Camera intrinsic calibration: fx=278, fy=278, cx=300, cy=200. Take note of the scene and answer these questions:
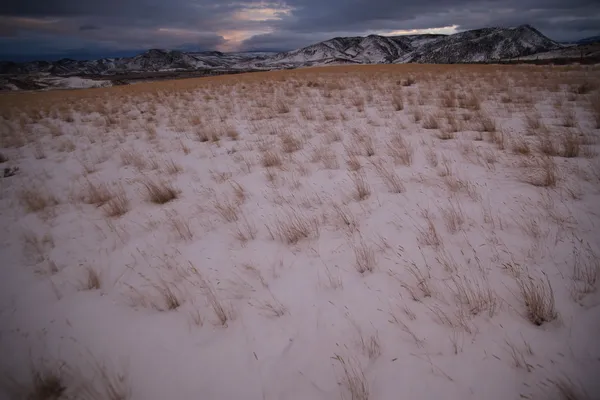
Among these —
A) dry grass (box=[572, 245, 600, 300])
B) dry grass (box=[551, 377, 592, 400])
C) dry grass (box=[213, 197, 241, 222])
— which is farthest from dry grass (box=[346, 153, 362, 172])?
dry grass (box=[551, 377, 592, 400])

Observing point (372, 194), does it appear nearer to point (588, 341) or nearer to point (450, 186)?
point (450, 186)

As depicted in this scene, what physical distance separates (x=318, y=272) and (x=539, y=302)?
1737 millimetres

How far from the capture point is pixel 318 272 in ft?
9.15

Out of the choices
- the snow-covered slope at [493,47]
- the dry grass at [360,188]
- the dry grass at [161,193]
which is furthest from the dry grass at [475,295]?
the snow-covered slope at [493,47]

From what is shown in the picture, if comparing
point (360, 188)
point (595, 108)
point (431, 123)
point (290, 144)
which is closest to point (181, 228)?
point (360, 188)

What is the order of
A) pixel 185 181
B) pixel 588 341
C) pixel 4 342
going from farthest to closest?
pixel 185 181 < pixel 4 342 < pixel 588 341

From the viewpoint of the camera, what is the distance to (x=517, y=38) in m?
151

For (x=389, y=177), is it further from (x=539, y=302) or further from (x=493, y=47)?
(x=493, y=47)

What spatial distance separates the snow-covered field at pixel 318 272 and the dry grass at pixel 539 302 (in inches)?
0.6

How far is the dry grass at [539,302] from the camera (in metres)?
2.02

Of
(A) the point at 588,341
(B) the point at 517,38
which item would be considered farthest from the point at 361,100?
(B) the point at 517,38

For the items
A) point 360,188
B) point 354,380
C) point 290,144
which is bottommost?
point 354,380

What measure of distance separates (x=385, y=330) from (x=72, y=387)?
2.38 meters

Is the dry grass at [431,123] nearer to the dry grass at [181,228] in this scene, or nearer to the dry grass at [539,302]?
the dry grass at [539,302]
